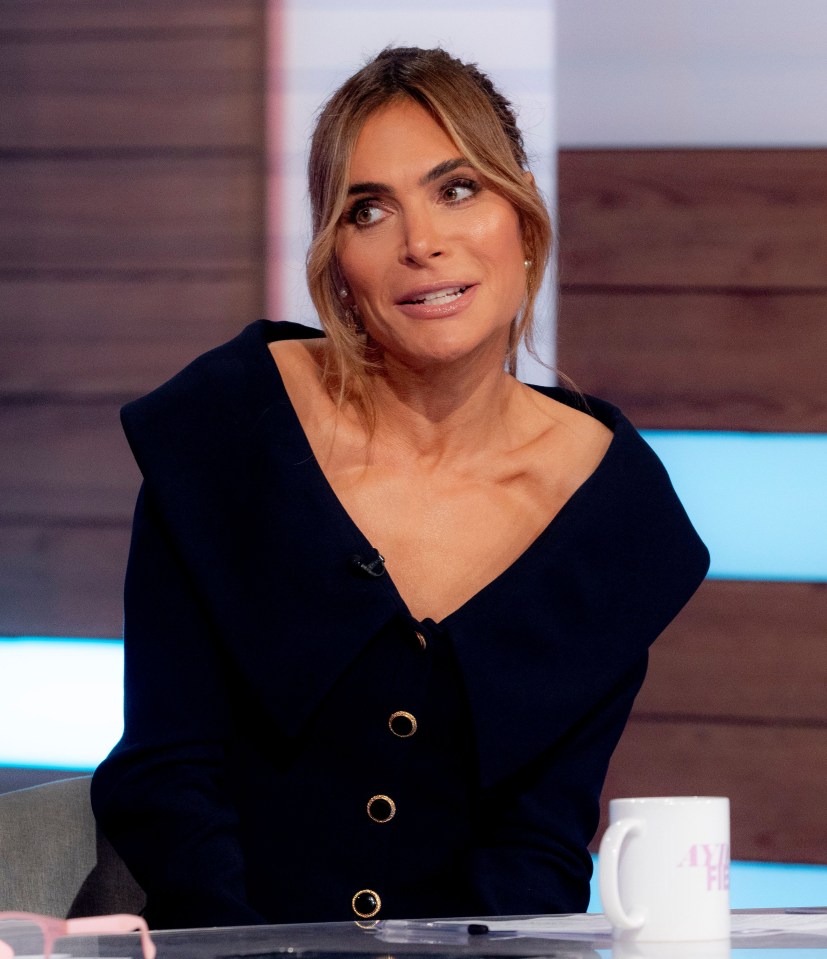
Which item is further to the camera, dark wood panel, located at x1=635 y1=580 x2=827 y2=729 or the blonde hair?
dark wood panel, located at x1=635 y1=580 x2=827 y2=729

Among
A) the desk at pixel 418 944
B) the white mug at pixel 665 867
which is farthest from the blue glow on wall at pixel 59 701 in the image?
the white mug at pixel 665 867

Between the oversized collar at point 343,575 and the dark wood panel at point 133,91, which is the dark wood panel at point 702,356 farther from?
the oversized collar at point 343,575

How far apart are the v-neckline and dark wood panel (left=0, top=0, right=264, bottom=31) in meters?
1.19

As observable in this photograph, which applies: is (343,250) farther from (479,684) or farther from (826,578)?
(826,578)

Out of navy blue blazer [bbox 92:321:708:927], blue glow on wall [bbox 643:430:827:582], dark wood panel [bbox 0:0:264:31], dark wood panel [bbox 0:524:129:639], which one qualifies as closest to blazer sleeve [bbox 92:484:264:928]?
navy blue blazer [bbox 92:321:708:927]

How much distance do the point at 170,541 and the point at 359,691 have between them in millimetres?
266

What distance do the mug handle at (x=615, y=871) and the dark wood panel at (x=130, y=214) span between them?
187cm

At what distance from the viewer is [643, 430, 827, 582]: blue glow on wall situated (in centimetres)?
236

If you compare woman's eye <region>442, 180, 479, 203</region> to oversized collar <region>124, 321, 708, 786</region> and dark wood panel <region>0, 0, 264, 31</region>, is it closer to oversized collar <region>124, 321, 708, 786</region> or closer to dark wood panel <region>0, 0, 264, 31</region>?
oversized collar <region>124, 321, 708, 786</region>

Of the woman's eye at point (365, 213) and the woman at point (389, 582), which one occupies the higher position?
the woman's eye at point (365, 213)

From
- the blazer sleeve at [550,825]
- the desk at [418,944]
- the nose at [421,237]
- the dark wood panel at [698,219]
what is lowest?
the blazer sleeve at [550,825]

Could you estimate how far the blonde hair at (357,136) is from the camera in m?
1.53

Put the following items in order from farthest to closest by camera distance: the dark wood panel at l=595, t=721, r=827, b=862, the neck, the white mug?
the dark wood panel at l=595, t=721, r=827, b=862
the neck
the white mug

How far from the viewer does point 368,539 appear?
1.49 meters
